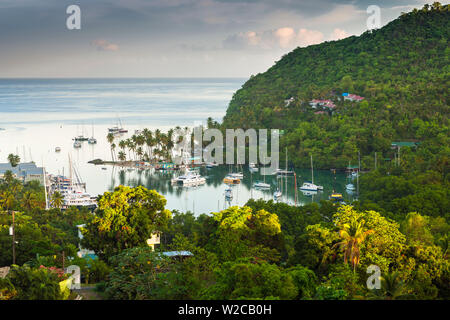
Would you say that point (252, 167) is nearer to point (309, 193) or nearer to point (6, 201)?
point (309, 193)

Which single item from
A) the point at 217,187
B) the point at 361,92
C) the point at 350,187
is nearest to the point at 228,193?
the point at 217,187

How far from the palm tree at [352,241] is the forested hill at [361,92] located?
66.8 feet

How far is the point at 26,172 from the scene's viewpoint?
108ft

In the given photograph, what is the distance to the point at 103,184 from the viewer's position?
34844mm

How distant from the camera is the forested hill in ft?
127

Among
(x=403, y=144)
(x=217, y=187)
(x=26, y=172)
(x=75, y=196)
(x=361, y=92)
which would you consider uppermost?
(x=361, y=92)

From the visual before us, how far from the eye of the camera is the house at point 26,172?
103 feet

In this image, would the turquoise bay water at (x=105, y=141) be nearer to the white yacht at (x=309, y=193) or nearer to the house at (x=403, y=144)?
the white yacht at (x=309, y=193)

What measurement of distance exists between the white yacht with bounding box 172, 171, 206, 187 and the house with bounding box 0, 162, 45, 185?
27.2ft

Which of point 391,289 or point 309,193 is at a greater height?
point 391,289

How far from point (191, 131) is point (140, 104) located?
37.4m

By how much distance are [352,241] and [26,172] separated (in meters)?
26.4

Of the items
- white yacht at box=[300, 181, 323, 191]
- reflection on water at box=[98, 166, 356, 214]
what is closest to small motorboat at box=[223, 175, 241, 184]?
reflection on water at box=[98, 166, 356, 214]

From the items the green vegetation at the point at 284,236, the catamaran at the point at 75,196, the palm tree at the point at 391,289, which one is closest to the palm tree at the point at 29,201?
the green vegetation at the point at 284,236
